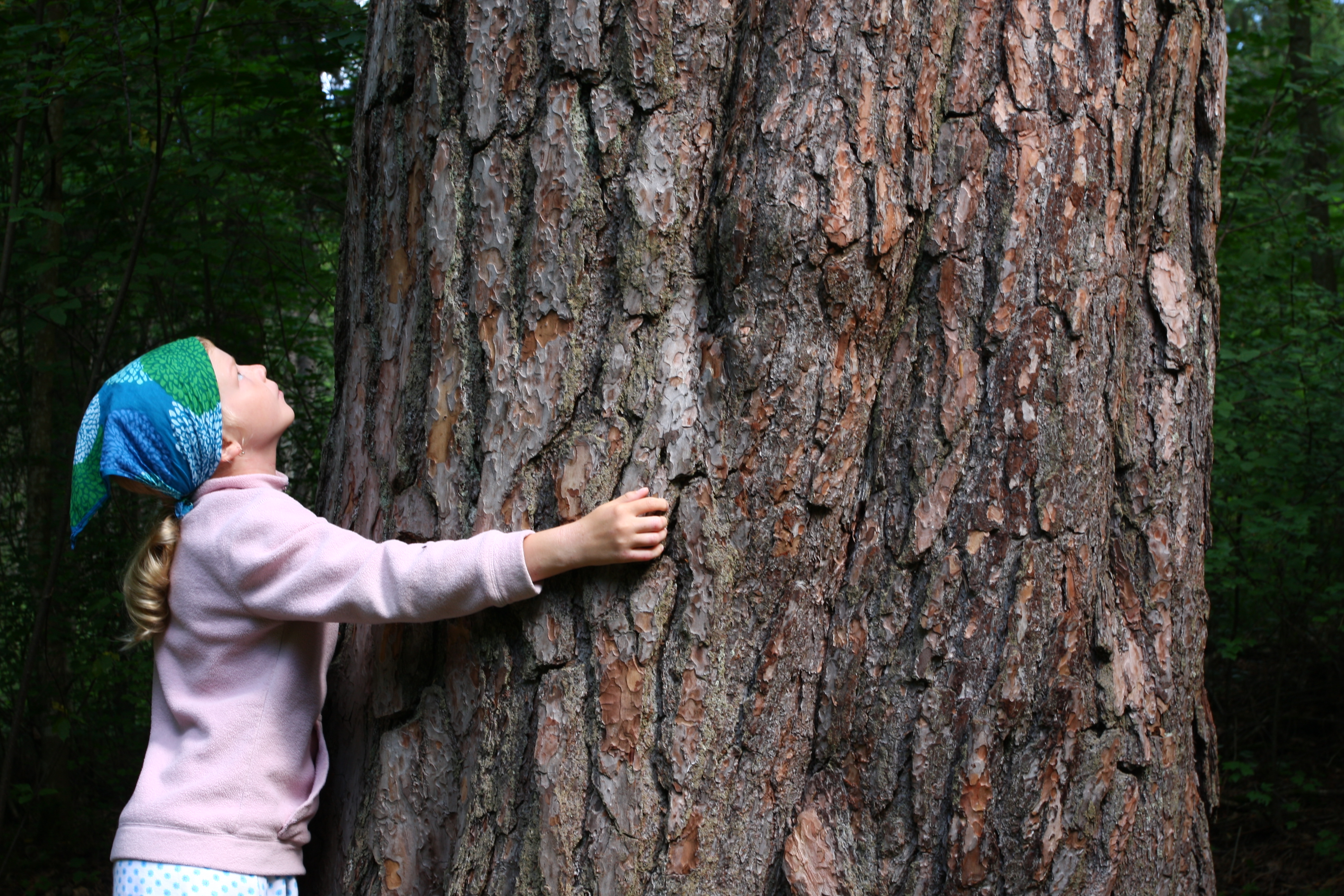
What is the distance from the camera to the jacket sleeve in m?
1.51

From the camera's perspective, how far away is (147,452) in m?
1.85

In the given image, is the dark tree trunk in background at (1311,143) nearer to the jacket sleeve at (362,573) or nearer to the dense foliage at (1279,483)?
the dense foliage at (1279,483)

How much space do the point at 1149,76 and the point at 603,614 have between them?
134cm

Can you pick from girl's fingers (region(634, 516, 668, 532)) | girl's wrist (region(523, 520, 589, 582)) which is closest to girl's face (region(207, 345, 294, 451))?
girl's wrist (region(523, 520, 589, 582))

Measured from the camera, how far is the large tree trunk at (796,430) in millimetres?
1483

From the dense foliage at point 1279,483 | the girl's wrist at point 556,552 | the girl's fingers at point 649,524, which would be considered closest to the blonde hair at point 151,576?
the girl's wrist at point 556,552

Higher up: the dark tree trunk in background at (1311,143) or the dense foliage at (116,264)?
the dark tree trunk in background at (1311,143)

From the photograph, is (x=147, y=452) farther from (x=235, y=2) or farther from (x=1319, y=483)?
(x=1319, y=483)

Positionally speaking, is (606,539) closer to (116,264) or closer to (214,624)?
(214,624)

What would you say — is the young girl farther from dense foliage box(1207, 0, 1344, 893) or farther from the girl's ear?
dense foliage box(1207, 0, 1344, 893)

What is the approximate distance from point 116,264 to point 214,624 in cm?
339

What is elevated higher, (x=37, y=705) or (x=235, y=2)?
(x=235, y=2)

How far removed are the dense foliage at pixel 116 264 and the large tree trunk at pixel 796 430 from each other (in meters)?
2.76

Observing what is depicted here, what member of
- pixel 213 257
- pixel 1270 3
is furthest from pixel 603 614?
pixel 1270 3
